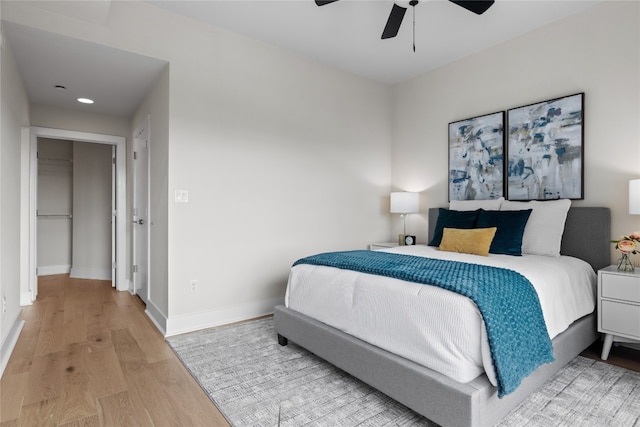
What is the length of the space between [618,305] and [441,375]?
5.46 ft

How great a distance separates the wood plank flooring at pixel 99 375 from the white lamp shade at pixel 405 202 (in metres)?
2.11

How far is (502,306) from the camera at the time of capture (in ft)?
5.50

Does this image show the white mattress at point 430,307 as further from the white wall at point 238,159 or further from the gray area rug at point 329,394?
the white wall at point 238,159

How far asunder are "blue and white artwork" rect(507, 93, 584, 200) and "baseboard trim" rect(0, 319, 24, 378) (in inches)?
170

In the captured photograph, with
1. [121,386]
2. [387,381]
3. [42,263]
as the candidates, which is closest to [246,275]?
[121,386]

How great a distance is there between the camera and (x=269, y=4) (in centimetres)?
290

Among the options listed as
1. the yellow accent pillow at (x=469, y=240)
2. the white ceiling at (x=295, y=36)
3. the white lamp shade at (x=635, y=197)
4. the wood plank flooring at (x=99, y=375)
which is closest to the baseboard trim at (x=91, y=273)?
the wood plank flooring at (x=99, y=375)

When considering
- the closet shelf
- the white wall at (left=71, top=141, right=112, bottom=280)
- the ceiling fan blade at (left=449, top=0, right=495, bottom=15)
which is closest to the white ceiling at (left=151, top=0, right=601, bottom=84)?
the ceiling fan blade at (left=449, top=0, right=495, bottom=15)

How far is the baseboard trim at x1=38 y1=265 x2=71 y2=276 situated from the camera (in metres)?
5.55

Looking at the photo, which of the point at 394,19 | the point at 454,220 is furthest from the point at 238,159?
the point at 454,220

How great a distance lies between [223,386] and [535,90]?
11.9 ft

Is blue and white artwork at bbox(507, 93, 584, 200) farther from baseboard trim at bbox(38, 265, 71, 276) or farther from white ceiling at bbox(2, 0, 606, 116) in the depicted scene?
baseboard trim at bbox(38, 265, 71, 276)

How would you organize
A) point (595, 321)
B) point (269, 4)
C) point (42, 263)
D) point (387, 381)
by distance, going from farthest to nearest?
1. point (42, 263)
2. point (269, 4)
3. point (595, 321)
4. point (387, 381)

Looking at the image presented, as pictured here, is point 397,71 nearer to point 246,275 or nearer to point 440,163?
point 440,163
